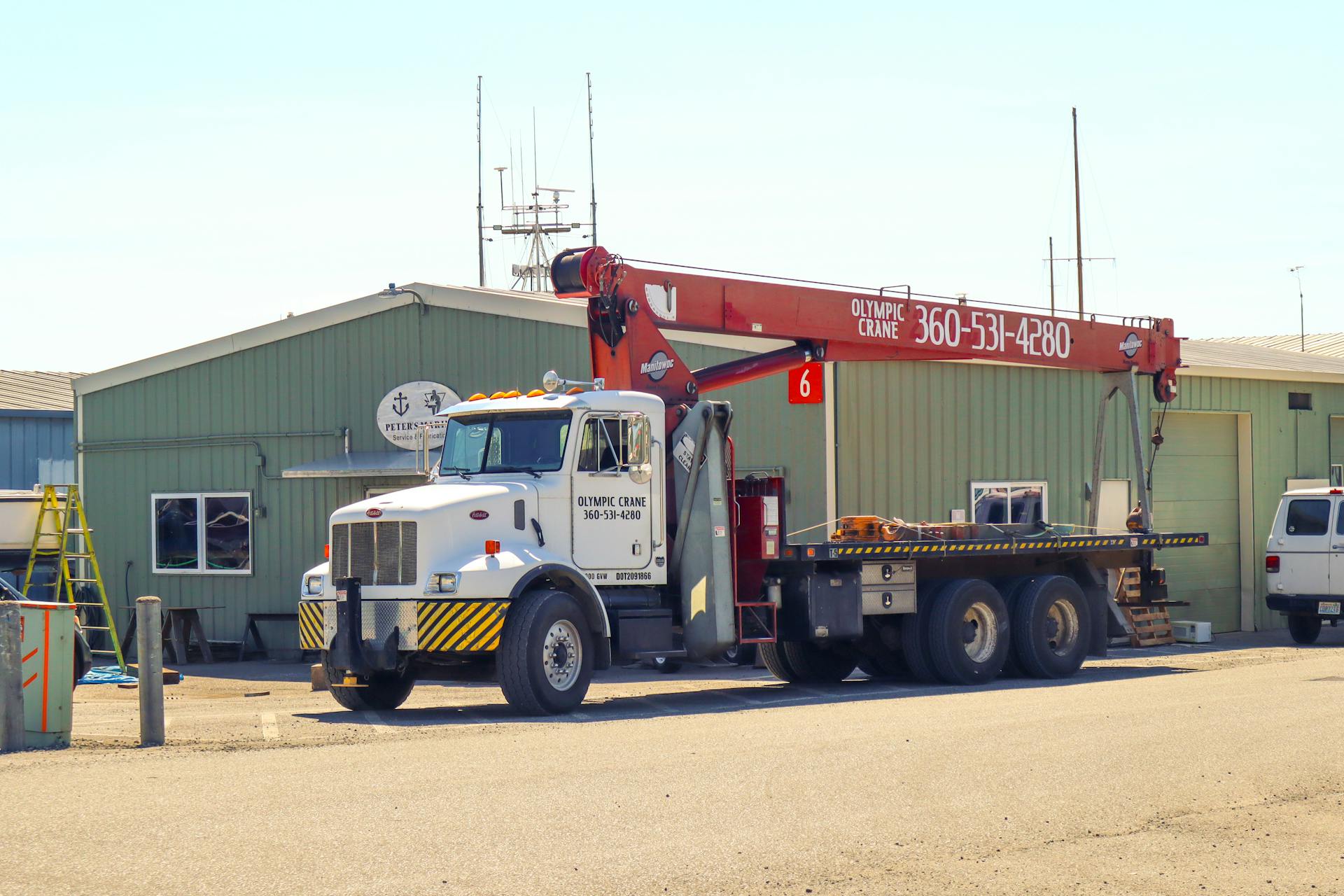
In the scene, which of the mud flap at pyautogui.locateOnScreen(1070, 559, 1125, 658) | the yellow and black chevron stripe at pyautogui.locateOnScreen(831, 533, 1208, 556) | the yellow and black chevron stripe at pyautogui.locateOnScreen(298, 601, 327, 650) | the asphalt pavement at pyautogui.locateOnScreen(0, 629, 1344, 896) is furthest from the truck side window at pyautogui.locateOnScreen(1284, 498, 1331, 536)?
the yellow and black chevron stripe at pyautogui.locateOnScreen(298, 601, 327, 650)

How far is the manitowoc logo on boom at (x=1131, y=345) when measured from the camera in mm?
20844

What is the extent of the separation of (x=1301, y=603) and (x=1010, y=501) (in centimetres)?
443

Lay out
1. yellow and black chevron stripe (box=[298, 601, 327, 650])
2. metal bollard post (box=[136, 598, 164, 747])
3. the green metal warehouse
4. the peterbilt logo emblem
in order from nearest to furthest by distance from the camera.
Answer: metal bollard post (box=[136, 598, 164, 747]) → yellow and black chevron stripe (box=[298, 601, 327, 650]) → the peterbilt logo emblem → the green metal warehouse

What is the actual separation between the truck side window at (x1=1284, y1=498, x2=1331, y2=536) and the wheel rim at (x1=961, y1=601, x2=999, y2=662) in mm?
8029

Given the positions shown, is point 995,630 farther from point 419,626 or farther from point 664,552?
point 419,626

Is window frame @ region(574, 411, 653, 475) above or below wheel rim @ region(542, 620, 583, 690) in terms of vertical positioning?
above

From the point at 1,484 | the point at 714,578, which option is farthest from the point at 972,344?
the point at 1,484

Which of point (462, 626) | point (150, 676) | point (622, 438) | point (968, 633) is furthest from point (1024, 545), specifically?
point (150, 676)

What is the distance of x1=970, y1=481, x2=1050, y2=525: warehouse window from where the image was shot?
2206cm

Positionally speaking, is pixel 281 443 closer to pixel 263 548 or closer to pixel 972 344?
pixel 263 548

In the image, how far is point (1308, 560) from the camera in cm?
2292

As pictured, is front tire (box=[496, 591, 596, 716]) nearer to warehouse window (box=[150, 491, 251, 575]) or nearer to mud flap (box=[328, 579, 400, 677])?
mud flap (box=[328, 579, 400, 677])

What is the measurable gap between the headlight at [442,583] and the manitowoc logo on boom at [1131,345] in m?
10.9

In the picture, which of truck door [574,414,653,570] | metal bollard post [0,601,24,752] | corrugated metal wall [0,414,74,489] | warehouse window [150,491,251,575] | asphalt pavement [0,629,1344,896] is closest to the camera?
asphalt pavement [0,629,1344,896]
